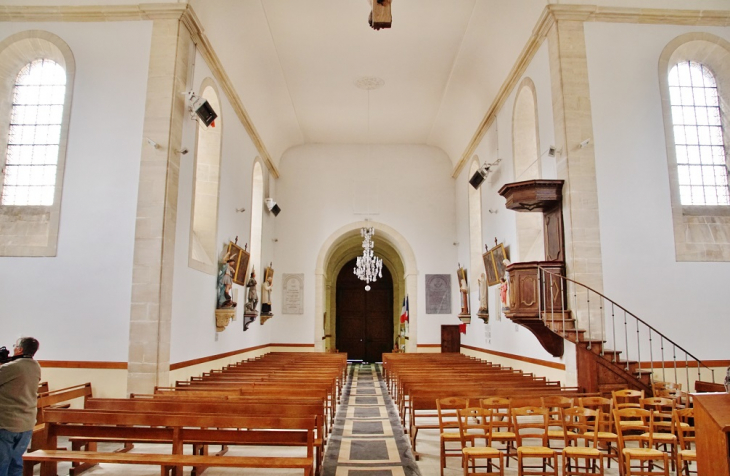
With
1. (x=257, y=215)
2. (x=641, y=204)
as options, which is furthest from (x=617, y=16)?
(x=257, y=215)

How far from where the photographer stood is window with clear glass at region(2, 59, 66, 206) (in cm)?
900

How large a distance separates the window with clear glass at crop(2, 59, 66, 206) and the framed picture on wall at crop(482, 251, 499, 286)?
930 cm

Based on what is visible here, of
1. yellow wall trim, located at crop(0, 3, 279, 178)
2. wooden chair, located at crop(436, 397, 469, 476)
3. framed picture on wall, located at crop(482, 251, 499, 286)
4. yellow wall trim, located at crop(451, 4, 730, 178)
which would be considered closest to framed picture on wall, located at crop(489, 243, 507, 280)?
framed picture on wall, located at crop(482, 251, 499, 286)

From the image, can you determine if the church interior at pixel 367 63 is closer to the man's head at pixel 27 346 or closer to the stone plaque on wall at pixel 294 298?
the man's head at pixel 27 346

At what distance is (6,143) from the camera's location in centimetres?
917

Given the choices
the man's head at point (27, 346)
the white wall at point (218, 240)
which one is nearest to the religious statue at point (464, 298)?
the white wall at point (218, 240)

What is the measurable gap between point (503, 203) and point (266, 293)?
7616 millimetres

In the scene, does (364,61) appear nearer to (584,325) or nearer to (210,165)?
(210,165)

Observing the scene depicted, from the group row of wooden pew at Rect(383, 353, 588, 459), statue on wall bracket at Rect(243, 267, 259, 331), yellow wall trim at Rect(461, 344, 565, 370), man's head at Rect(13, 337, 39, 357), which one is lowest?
row of wooden pew at Rect(383, 353, 588, 459)

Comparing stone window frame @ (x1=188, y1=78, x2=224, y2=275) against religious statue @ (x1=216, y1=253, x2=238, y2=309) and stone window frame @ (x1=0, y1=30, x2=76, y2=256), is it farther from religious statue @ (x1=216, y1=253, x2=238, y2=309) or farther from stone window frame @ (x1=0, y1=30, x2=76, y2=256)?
stone window frame @ (x1=0, y1=30, x2=76, y2=256)

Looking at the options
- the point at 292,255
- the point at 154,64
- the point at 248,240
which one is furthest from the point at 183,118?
the point at 292,255

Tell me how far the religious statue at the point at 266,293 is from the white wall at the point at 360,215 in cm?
145

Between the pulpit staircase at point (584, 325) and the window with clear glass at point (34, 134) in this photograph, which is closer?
the pulpit staircase at point (584, 325)

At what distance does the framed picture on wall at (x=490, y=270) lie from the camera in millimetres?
13163
